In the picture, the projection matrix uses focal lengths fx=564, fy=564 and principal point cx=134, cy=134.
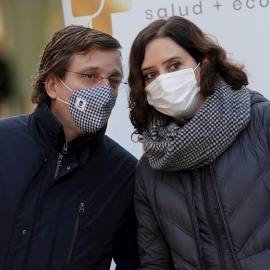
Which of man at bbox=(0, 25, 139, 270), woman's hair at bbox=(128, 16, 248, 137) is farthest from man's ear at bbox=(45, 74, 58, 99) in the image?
woman's hair at bbox=(128, 16, 248, 137)

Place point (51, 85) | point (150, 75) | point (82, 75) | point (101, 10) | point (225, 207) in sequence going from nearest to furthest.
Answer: point (225, 207) < point (150, 75) < point (82, 75) < point (51, 85) < point (101, 10)

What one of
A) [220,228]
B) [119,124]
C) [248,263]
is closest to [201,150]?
[220,228]

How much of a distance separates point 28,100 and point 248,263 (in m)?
2.43

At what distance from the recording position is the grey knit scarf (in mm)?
2447

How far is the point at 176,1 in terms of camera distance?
3645 mm

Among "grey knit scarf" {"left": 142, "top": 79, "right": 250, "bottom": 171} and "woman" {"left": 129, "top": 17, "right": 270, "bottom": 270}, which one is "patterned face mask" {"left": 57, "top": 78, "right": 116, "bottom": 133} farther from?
"grey knit scarf" {"left": 142, "top": 79, "right": 250, "bottom": 171}

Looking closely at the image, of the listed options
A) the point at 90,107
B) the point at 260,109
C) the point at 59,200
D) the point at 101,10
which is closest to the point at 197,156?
the point at 260,109

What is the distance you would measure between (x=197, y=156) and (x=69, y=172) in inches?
27.2

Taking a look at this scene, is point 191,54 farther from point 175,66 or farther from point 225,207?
point 225,207

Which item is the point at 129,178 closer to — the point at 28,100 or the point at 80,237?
the point at 80,237

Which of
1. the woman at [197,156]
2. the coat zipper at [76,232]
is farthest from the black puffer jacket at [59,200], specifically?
the woman at [197,156]

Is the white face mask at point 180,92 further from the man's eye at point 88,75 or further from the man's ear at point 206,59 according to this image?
the man's eye at point 88,75

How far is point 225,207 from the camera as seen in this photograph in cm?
240

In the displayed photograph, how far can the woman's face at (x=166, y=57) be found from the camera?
2.63 meters
